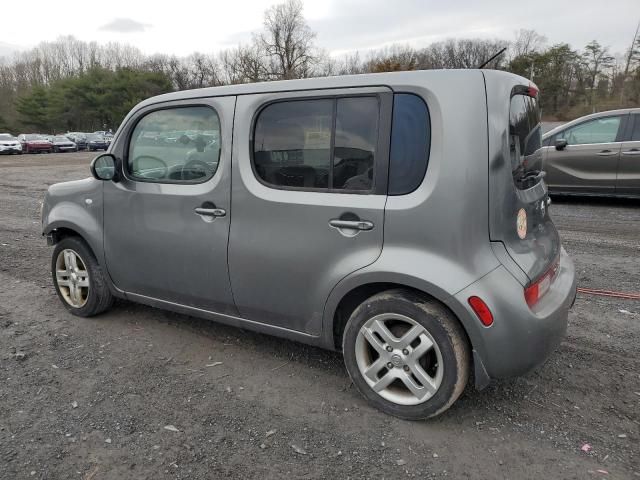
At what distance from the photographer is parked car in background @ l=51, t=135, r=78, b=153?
130 feet

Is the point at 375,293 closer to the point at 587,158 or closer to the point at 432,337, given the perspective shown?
the point at 432,337

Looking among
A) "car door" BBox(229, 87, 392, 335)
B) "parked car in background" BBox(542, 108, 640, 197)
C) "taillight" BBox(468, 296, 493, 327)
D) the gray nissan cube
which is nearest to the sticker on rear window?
the gray nissan cube

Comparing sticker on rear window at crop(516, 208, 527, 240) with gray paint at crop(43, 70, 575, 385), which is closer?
gray paint at crop(43, 70, 575, 385)

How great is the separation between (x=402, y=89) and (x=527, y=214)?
3.16 feet

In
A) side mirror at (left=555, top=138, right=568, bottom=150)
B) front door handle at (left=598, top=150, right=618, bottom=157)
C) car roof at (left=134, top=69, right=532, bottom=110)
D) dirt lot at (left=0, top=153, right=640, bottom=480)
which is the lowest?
dirt lot at (left=0, top=153, right=640, bottom=480)

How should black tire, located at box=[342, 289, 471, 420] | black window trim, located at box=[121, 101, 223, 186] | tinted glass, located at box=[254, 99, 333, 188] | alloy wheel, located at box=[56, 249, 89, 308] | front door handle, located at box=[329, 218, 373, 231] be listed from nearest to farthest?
black tire, located at box=[342, 289, 471, 420] → front door handle, located at box=[329, 218, 373, 231] → tinted glass, located at box=[254, 99, 333, 188] → black window trim, located at box=[121, 101, 223, 186] → alloy wheel, located at box=[56, 249, 89, 308]

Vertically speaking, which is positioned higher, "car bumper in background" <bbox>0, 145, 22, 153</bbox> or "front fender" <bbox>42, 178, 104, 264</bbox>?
"front fender" <bbox>42, 178, 104, 264</bbox>

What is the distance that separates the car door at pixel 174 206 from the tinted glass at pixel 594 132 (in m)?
7.95

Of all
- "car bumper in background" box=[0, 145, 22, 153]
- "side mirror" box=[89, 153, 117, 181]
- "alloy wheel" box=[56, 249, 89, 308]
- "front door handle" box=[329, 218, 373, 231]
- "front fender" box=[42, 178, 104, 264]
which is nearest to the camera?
"front door handle" box=[329, 218, 373, 231]

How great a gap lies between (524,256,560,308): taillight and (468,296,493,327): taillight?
23 cm

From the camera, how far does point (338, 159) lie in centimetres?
279

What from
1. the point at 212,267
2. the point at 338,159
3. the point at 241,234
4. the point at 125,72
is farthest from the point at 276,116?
the point at 125,72

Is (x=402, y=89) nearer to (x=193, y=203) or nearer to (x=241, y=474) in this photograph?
(x=193, y=203)

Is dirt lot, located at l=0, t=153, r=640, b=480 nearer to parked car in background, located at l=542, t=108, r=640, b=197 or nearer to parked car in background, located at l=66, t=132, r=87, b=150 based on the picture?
parked car in background, located at l=542, t=108, r=640, b=197
